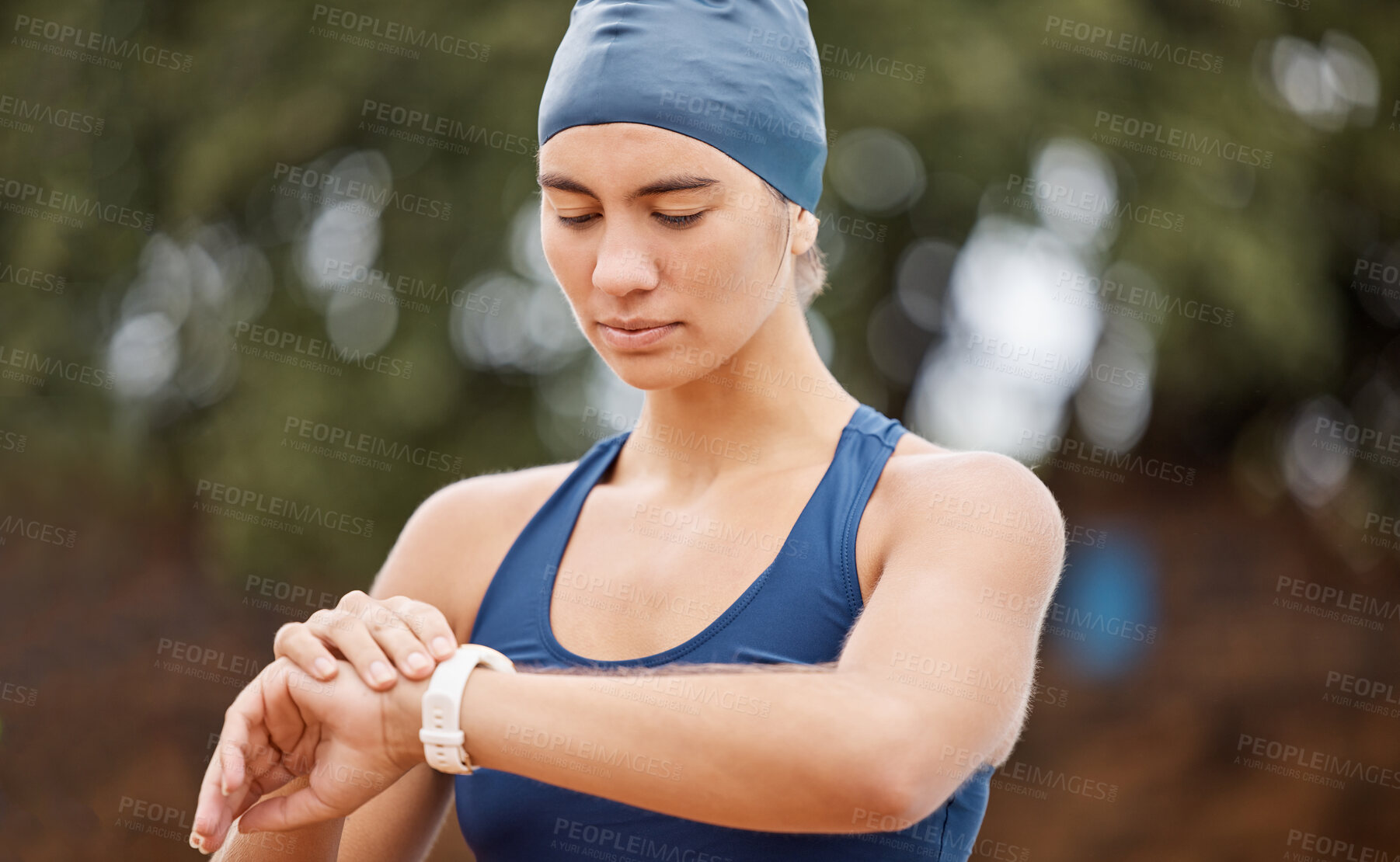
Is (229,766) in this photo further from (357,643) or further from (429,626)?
(429,626)

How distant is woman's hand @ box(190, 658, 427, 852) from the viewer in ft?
5.89

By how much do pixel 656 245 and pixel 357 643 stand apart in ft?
2.70

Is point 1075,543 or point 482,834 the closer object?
point 482,834

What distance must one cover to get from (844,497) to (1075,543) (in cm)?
563

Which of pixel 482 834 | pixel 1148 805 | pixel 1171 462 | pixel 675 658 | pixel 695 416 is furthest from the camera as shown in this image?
pixel 1171 462

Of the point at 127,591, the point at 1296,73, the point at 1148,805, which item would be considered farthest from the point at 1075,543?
the point at 127,591

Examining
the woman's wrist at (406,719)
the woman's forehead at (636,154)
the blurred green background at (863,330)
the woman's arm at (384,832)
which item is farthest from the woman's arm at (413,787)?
the blurred green background at (863,330)

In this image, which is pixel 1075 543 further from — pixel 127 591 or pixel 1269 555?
pixel 127 591

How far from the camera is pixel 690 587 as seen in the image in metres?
2.14

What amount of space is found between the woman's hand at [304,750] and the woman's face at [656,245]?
0.73 m

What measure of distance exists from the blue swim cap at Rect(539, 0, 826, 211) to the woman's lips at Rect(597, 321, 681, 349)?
338 millimetres

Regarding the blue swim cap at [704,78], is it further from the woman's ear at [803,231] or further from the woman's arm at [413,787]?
the woman's arm at [413,787]

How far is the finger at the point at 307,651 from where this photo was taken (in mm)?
1851

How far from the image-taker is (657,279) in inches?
81.1
